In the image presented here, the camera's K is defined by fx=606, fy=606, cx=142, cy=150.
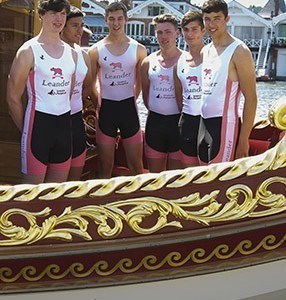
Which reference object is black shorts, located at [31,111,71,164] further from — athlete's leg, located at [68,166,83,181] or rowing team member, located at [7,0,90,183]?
athlete's leg, located at [68,166,83,181]

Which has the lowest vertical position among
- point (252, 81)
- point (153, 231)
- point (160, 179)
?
point (153, 231)

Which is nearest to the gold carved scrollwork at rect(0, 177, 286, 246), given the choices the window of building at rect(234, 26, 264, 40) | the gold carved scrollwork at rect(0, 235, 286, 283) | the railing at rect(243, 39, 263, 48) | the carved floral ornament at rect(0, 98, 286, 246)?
the carved floral ornament at rect(0, 98, 286, 246)

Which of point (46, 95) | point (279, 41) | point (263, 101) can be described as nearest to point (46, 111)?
point (46, 95)

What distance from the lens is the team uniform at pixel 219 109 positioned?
2904 millimetres

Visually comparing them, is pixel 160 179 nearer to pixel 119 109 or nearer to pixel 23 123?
pixel 23 123

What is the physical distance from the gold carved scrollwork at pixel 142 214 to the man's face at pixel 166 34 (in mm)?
1330

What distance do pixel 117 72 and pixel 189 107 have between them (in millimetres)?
497

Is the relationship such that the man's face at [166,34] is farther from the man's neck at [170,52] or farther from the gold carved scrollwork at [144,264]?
the gold carved scrollwork at [144,264]

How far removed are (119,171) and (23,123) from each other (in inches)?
46.7

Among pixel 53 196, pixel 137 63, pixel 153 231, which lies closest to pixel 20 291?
pixel 53 196

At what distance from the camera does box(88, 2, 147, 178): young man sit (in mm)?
3422

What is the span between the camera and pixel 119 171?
396 centimetres

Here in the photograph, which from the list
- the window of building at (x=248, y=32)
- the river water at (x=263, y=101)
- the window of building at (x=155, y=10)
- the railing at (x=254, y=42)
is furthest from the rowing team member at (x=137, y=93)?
the railing at (x=254, y=42)

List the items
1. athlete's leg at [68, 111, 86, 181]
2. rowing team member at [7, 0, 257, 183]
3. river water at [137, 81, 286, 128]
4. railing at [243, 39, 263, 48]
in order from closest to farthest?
rowing team member at [7, 0, 257, 183] < athlete's leg at [68, 111, 86, 181] < river water at [137, 81, 286, 128] < railing at [243, 39, 263, 48]
